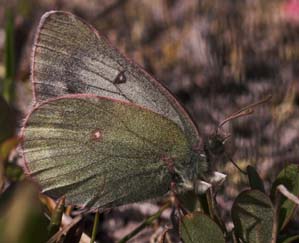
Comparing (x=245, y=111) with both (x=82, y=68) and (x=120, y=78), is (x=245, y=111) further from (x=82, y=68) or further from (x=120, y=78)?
(x=82, y=68)

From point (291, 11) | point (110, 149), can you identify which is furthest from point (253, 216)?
point (291, 11)

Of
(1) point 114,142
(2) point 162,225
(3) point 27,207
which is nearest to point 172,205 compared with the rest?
(2) point 162,225

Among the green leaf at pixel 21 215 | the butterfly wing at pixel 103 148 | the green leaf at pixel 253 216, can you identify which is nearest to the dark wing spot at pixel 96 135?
the butterfly wing at pixel 103 148

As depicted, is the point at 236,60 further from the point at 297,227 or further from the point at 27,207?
the point at 27,207

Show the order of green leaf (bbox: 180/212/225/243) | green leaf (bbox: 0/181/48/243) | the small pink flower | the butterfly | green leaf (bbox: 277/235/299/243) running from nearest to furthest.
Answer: green leaf (bbox: 0/181/48/243) < green leaf (bbox: 180/212/225/243) < green leaf (bbox: 277/235/299/243) < the butterfly < the small pink flower

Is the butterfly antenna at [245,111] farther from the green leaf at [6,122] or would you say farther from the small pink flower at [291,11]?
the small pink flower at [291,11]

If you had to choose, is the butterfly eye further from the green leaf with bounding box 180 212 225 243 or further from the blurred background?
the green leaf with bounding box 180 212 225 243

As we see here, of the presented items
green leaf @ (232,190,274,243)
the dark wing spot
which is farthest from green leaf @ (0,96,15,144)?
green leaf @ (232,190,274,243)
